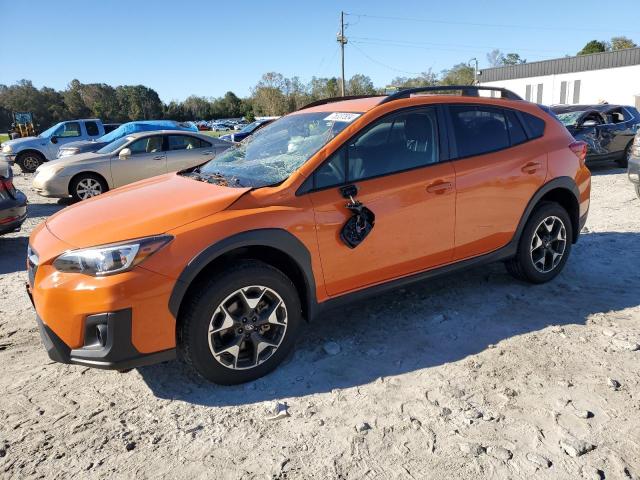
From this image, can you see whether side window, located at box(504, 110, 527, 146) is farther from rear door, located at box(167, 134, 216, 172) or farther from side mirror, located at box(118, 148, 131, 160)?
side mirror, located at box(118, 148, 131, 160)

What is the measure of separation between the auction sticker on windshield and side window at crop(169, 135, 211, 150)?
7.52 meters

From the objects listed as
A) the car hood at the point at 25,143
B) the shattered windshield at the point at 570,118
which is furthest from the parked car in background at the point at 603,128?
the car hood at the point at 25,143

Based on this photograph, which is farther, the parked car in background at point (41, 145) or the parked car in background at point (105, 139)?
the parked car in background at point (41, 145)

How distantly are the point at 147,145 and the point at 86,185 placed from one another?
57.8 inches

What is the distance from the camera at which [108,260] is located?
8.73 ft

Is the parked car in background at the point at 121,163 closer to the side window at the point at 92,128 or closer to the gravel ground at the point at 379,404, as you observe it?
the gravel ground at the point at 379,404

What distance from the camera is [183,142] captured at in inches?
417

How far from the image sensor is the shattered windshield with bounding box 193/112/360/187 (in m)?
3.36

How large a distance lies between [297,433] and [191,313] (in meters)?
0.89

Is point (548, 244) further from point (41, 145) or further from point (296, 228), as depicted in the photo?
point (41, 145)

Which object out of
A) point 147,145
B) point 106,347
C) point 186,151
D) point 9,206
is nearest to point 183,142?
point 186,151

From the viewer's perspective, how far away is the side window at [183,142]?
34.5 feet

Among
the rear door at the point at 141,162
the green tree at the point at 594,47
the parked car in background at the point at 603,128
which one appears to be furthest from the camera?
the green tree at the point at 594,47

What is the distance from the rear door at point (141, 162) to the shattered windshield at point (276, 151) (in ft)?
21.2
